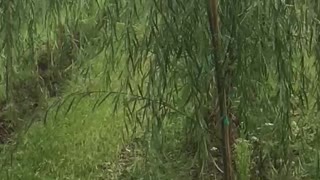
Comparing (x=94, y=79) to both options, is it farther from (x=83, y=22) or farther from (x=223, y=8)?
(x=223, y=8)

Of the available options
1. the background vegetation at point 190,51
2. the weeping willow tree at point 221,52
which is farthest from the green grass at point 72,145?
the weeping willow tree at point 221,52

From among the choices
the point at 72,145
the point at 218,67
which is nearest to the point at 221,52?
the point at 218,67

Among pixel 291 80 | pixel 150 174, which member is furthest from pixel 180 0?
pixel 150 174

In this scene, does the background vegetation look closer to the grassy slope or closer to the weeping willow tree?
the weeping willow tree

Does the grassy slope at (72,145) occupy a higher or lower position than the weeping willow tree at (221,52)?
lower

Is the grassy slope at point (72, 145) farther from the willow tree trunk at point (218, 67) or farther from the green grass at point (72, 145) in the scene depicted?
the willow tree trunk at point (218, 67)

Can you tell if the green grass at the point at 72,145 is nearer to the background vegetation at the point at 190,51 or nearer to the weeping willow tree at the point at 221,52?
the background vegetation at the point at 190,51

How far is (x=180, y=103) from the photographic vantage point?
1632mm

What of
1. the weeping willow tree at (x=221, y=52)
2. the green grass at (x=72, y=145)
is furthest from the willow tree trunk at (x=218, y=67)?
the green grass at (x=72, y=145)

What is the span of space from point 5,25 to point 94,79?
0.75 meters

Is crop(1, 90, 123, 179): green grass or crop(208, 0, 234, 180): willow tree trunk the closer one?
crop(208, 0, 234, 180): willow tree trunk

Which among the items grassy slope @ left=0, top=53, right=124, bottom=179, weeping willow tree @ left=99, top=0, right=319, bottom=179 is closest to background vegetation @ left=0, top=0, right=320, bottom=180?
weeping willow tree @ left=99, top=0, right=319, bottom=179

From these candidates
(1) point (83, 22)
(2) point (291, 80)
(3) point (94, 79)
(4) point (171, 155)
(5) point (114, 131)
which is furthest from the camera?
(5) point (114, 131)

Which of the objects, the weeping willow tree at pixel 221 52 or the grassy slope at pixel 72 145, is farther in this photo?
the grassy slope at pixel 72 145
